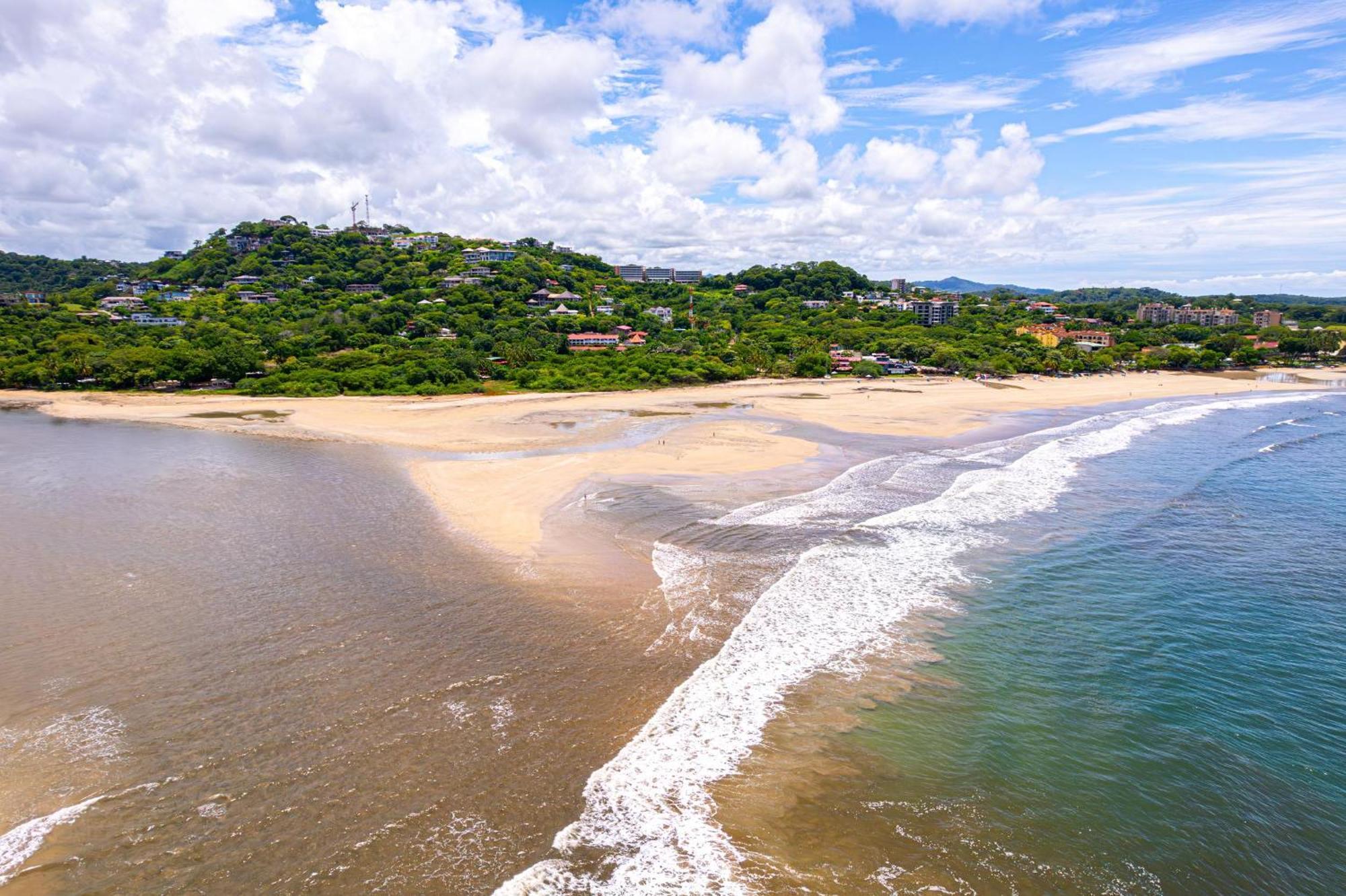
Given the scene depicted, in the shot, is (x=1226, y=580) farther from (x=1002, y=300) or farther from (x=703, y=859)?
(x=1002, y=300)

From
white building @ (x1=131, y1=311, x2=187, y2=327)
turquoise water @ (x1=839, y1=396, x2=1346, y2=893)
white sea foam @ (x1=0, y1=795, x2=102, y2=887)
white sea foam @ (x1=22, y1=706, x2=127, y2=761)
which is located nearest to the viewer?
white sea foam @ (x1=0, y1=795, x2=102, y2=887)

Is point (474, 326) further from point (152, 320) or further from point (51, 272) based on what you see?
point (51, 272)

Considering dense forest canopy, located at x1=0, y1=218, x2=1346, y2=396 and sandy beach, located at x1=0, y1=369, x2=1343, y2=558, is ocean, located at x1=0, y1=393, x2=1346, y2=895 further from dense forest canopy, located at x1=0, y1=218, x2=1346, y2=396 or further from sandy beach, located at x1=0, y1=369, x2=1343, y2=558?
dense forest canopy, located at x1=0, y1=218, x2=1346, y2=396

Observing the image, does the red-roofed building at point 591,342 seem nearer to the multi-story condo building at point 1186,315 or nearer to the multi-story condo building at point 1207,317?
the multi-story condo building at point 1186,315

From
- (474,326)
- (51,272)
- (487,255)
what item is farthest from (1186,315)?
(51,272)

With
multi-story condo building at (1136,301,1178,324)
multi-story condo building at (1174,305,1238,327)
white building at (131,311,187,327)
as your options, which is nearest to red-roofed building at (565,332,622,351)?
white building at (131,311,187,327)

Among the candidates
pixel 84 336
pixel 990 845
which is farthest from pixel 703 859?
pixel 84 336
